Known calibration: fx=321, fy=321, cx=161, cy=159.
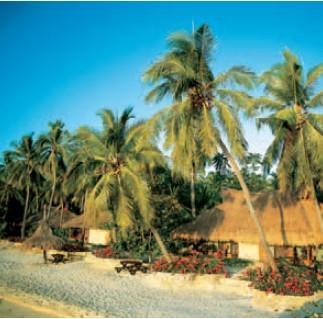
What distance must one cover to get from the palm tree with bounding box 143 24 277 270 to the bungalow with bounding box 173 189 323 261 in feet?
16.2

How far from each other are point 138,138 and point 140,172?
1464mm

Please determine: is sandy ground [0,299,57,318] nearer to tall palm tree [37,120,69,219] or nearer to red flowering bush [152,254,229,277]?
red flowering bush [152,254,229,277]

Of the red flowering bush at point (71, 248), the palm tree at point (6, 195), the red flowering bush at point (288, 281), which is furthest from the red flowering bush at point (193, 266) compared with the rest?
the palm tree at point (6, 195)

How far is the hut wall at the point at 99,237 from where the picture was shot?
26.7 metres

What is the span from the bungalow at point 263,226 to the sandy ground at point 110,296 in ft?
14.5

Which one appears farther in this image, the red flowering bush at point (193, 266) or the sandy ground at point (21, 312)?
the red flowering bush at point (193, 266)

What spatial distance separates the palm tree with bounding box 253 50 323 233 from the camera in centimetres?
1109

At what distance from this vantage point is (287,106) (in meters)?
12.3

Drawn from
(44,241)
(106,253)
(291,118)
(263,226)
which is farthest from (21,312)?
(263,226)

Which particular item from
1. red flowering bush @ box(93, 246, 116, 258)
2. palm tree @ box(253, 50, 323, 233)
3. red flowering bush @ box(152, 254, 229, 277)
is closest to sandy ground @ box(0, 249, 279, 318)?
red flowering bush @ box(152, 254, 229, 277)

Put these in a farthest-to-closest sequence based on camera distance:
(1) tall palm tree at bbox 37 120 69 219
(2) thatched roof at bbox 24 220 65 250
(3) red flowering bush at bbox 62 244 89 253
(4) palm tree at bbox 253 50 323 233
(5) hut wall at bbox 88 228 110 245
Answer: (5) hut wall at bbox 88 228 110 245 < (1) tall palm tree at bbox 37 120 69 219 < (3) red flowering bush at bbox 62 244 89 253 < (2) thatched roof at bbox 24 220 65 250 < (4) palm tree at bbox 253 50 323 233

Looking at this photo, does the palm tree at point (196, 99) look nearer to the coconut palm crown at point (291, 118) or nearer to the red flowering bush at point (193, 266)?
the coconut palm crown at point (291, 118)

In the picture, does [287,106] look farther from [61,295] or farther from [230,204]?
[61,295]

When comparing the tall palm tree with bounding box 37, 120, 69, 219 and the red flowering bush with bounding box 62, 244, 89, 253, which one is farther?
the tall palm tree with bounding box 37, 120, 69, 219
